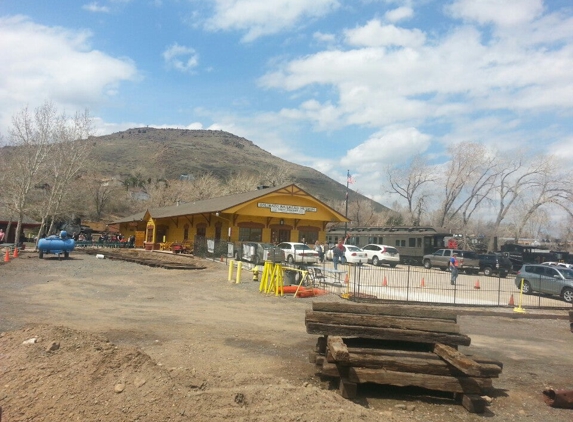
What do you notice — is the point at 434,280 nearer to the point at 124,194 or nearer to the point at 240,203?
the point at 240,203

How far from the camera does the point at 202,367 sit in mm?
6898

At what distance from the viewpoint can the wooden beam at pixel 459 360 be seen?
568cm

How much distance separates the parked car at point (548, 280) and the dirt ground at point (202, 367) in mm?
8032

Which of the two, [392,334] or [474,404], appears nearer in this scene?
[474,404]

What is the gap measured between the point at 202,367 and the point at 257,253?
19982 mm

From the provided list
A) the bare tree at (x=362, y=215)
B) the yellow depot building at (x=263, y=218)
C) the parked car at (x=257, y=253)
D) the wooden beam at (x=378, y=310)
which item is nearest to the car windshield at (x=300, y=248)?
the parked car at (x=257, y=253)

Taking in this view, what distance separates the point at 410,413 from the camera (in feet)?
18.6

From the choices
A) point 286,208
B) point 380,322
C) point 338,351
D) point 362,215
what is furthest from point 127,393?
point 362,215

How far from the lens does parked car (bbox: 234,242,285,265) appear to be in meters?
25.6

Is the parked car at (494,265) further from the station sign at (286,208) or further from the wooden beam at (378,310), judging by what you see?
the wooden beam at (378,310)

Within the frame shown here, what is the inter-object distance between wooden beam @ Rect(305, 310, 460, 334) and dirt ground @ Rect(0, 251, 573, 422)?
0.89 meters

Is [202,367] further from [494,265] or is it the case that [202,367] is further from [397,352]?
[494,265]

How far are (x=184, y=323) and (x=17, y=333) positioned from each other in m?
4.36

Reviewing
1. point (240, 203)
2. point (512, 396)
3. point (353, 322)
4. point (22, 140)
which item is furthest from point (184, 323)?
point (22, 140)
